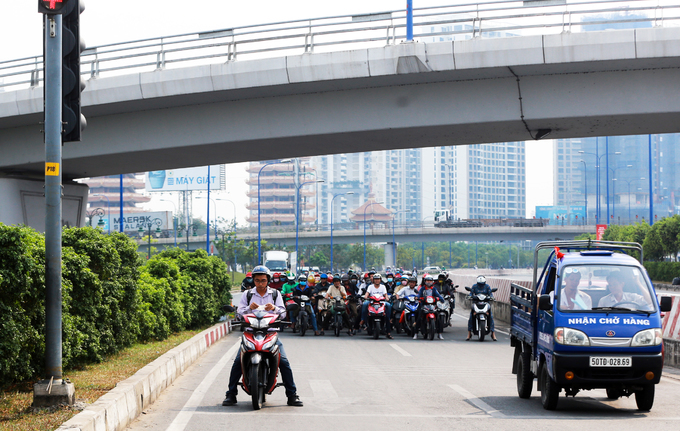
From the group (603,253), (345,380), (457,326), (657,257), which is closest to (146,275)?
(345,380)

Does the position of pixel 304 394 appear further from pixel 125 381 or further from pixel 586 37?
pixel 586 37

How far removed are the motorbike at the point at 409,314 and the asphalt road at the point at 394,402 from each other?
5201mm


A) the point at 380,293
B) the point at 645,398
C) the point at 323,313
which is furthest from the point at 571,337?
the point at 323,313

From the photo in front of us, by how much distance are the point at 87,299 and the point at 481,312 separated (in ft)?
37.5

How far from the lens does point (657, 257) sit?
60094 mm

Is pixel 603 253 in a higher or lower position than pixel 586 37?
lower

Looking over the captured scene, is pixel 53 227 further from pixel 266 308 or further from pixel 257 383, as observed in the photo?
pixel 257 383

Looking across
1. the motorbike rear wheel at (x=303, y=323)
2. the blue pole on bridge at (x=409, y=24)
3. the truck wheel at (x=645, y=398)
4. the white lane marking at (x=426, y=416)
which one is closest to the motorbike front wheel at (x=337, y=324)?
the motorbike rear wheel at (x=303, y=323)

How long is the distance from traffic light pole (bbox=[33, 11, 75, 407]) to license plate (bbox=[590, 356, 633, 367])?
17.4 feet

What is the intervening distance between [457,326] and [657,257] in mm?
40218

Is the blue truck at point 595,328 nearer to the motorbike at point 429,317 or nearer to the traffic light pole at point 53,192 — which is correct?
the traffic light pole at point 53,192

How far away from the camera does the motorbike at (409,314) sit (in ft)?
68.3

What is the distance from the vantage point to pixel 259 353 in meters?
8.84

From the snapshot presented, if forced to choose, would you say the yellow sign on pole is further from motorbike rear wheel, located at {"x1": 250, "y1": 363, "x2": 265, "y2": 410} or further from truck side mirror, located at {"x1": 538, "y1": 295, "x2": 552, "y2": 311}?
truck side mirror, located at {"x1": 538, "y1": 295, "x2": 552, "y2": 311}
